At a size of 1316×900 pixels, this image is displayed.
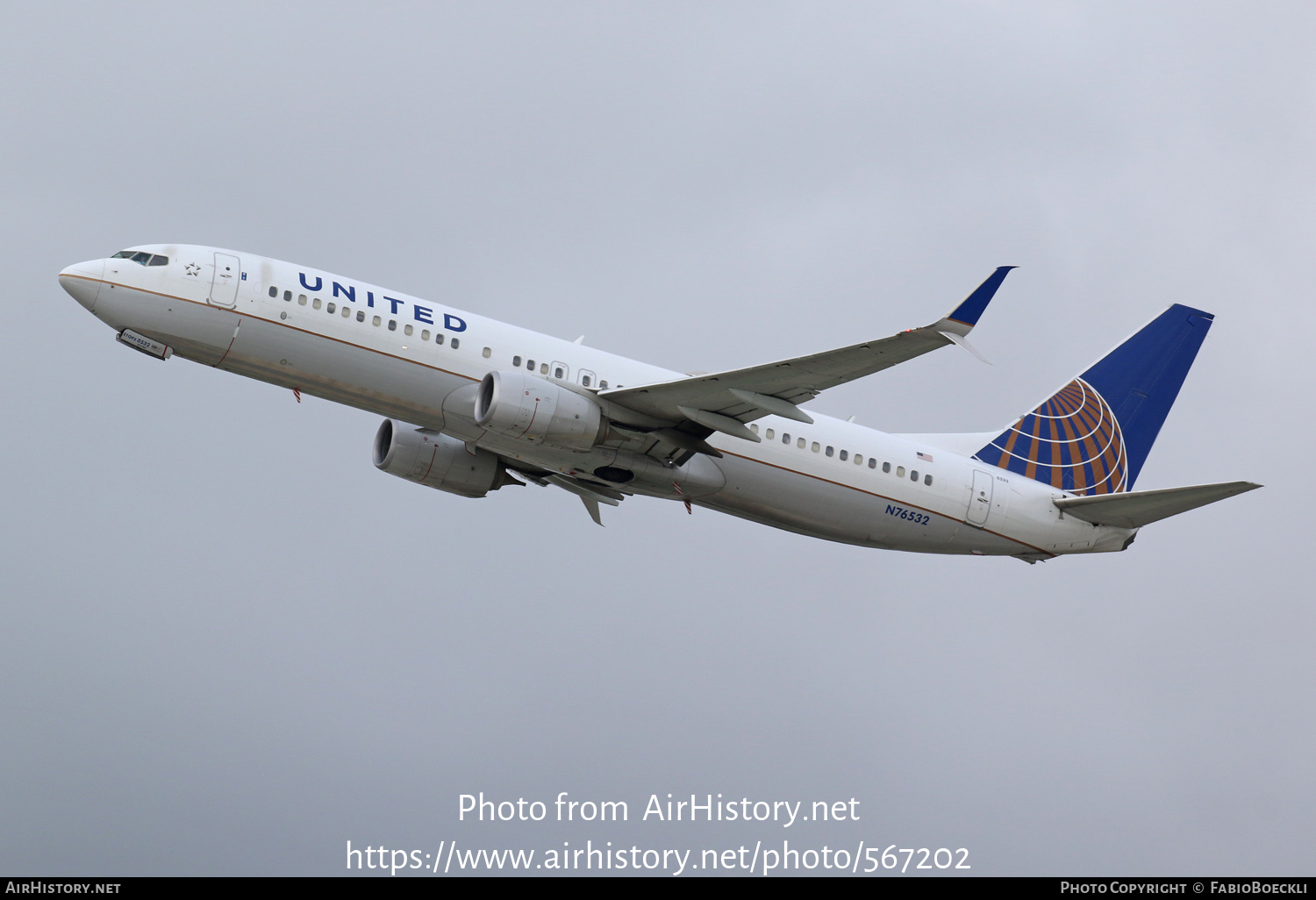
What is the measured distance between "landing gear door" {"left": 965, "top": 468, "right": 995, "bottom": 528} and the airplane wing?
7997 millimetres

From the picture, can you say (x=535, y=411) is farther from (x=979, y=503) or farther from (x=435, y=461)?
(x=979, y=503)

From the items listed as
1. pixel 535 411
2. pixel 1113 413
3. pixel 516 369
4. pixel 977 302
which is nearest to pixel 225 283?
pixel 516 369

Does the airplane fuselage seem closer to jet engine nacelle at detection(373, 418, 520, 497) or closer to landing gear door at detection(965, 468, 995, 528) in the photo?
landing gear door at detection(965, 468, 995, 528)

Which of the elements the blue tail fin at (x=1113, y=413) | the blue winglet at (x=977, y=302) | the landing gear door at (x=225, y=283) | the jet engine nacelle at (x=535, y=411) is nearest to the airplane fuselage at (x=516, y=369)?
the landing gear door at (x=225, y=283)

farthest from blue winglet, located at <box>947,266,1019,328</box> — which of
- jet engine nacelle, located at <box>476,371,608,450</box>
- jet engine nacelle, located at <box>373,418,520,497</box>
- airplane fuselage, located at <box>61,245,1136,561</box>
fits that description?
jet engine nacelle, located at <box>373,418,520,497</box>

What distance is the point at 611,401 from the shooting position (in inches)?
1289

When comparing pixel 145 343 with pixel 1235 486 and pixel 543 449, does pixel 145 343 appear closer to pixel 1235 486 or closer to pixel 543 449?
pixel 543 449

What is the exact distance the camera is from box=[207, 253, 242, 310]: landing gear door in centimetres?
3130

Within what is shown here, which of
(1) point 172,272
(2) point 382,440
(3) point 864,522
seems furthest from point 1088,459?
(1) point 172,272

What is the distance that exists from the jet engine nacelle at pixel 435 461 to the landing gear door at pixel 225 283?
25.1ft

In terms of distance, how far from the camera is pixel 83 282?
3092 centimetres

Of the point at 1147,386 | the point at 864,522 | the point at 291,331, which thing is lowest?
the point at 864,522

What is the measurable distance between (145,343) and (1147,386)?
3008 cm

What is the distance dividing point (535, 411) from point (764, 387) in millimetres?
5468
